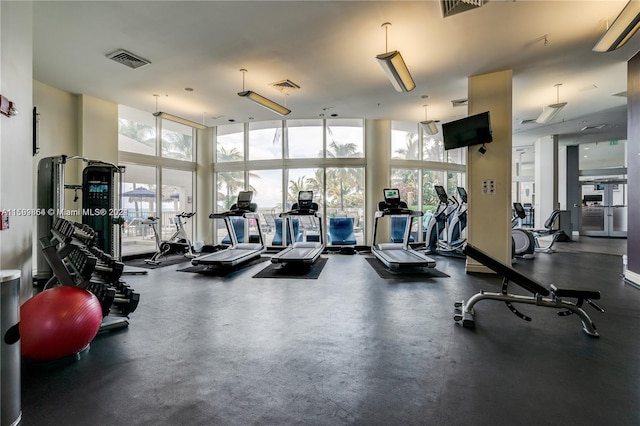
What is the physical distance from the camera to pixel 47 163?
4.04 meters

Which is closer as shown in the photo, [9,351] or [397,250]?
[9,351]

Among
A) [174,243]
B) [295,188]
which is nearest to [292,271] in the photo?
[174,243]

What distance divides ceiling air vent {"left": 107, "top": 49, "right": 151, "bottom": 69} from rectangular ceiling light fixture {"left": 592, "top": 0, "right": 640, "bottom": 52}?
6313 mm

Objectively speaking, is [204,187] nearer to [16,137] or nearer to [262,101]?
[262,101]

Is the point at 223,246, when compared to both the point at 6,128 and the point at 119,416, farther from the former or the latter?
the point at 119,416

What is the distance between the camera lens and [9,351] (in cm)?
156

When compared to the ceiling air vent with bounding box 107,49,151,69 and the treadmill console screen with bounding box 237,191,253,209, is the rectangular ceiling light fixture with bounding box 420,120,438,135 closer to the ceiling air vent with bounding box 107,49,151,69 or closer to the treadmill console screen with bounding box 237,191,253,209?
the treadmill console screen with bounding box 237,191,253,209

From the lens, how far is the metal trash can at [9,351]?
152 centimetres

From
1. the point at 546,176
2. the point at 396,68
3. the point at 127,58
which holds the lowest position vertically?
the point at 546,176

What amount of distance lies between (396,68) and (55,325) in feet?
15.4

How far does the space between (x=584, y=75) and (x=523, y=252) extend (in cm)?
384

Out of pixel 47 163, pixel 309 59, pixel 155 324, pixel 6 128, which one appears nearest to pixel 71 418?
pixel 155 324

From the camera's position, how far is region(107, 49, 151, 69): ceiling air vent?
4.46 m

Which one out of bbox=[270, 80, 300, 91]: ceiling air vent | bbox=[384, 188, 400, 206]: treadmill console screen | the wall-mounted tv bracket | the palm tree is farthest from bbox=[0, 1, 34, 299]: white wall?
the palm tree
